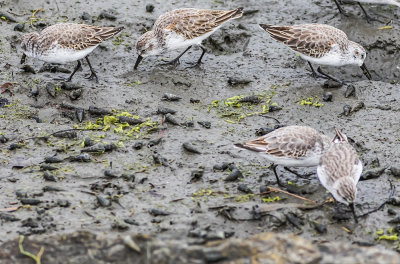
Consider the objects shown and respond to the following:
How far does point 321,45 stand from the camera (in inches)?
442

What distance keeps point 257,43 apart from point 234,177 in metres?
4.73

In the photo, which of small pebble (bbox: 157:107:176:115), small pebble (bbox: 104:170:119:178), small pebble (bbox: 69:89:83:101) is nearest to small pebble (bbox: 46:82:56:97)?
small pebble (bbox: 69:89:83:101)

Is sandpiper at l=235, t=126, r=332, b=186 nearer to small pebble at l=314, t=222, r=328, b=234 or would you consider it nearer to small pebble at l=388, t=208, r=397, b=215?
small pebble at l=314, t=222, r=328, b=234

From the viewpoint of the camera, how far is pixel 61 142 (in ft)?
31.5

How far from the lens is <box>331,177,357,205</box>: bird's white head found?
7734 mm

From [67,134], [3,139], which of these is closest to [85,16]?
[67,134]

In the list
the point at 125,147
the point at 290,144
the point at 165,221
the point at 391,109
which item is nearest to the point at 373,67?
the point at 391,109

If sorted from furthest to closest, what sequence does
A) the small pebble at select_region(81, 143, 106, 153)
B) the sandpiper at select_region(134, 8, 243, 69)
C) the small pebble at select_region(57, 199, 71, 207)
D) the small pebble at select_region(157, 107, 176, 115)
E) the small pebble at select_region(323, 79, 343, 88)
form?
the sandpiper at select_region(134, 8, 243, 69)
the small pebble at select_region(323, 79, 343, 88)
the small pebble at select_region(157, 107, 176, 115)
the small pebble at select_region(81, 143, 106, 153)
the small pebble at select_region(57, 199, 71, 207)

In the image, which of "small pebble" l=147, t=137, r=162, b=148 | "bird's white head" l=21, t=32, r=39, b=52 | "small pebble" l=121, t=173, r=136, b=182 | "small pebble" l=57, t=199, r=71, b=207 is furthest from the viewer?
"bird's white head" l=21, t=32, r=39, b=52

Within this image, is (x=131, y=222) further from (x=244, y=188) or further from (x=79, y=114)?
(x=79, y=114)

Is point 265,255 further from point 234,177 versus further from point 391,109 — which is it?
point 391,109

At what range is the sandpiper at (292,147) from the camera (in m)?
8.48

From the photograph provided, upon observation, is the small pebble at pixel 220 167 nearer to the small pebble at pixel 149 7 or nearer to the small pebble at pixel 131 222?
the small pebble at pixel 131 222

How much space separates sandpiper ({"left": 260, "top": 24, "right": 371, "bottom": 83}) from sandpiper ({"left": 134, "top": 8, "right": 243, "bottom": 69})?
4.45 ft
